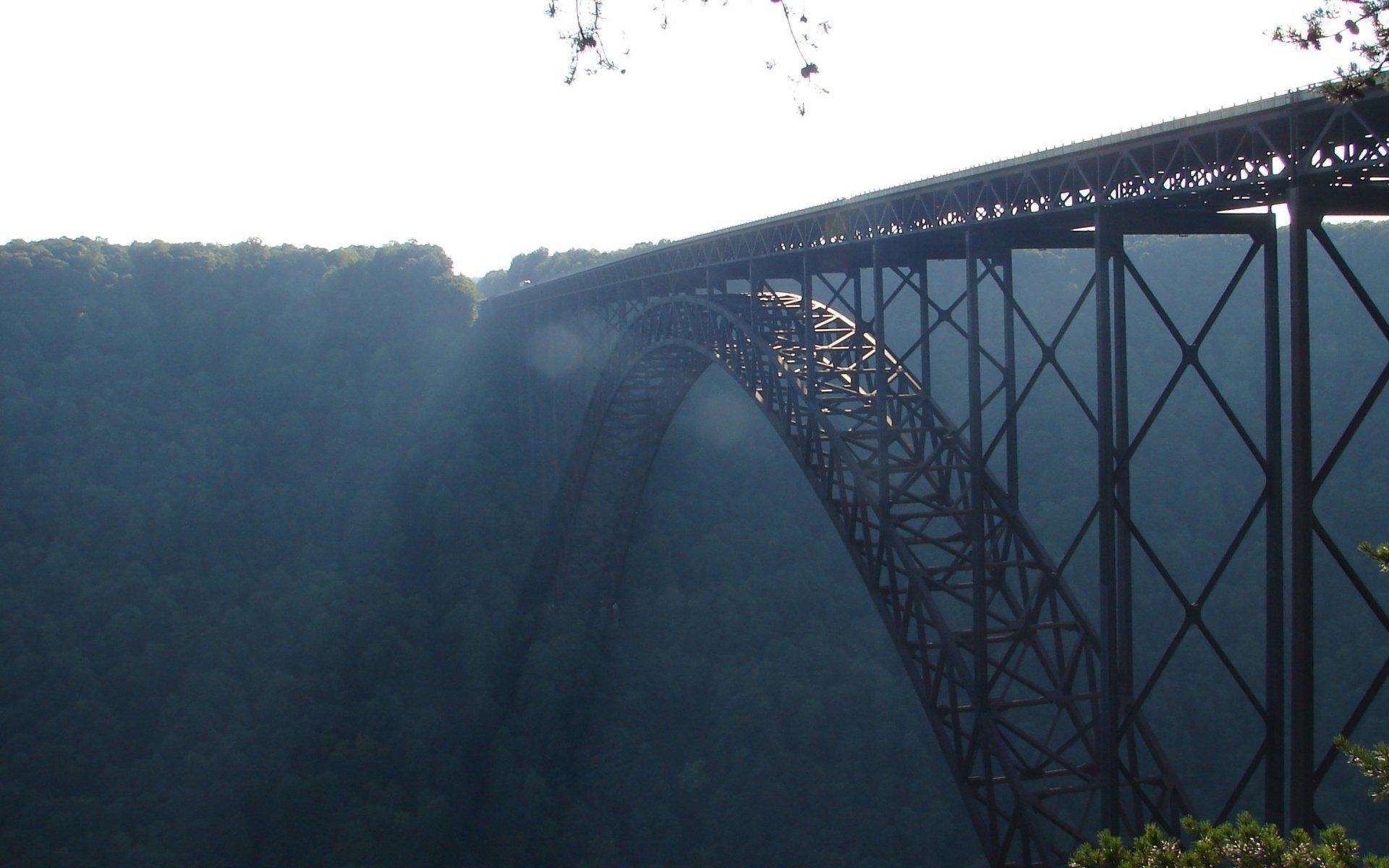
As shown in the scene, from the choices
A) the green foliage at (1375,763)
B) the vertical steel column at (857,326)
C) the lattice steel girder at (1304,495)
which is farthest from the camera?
the vertical steel column at (857,326)

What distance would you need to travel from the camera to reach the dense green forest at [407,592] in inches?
994

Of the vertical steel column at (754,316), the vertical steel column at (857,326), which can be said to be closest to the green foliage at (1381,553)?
the vertical steel column at (857,326)

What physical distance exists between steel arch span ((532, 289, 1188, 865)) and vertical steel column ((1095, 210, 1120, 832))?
56 mm

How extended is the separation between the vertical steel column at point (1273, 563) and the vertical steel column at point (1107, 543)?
4.02 feet

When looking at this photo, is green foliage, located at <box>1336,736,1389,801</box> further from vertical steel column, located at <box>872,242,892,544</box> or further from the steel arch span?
vertical steel column, located at <box>872,242,892,544</box>

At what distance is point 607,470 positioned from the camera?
97.2 feet

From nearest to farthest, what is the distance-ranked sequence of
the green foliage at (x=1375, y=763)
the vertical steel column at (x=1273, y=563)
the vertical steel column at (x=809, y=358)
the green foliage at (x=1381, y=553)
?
1. the green foliage at (x=1375, y=763)
2. the green foliage at (x=1381, y=553)
3. the vertical steel column at (x=1273, y=563)
4. the vertical steel column at (x=809, y=358)

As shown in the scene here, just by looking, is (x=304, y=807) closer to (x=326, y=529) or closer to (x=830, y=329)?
(x=326, y=529)

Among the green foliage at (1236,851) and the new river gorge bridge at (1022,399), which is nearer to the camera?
the green foliage at (1236,851)

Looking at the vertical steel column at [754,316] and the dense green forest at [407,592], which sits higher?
the vertical steel column at [754,316]

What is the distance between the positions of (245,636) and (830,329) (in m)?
20.3

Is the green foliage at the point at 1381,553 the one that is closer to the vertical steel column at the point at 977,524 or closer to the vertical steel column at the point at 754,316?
the vertical steel column at the point at 977,524

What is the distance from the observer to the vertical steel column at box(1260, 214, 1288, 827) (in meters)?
7.99

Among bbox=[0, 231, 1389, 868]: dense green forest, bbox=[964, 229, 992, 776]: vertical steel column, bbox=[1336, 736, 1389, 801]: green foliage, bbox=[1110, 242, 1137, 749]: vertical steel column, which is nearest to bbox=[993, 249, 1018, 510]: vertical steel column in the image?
bbox=[964, 229, 992, 776]: vertical steel column
